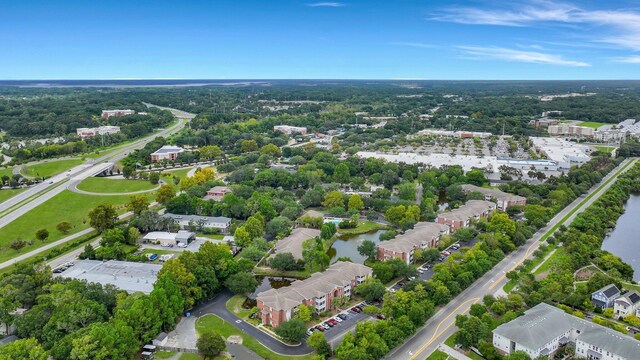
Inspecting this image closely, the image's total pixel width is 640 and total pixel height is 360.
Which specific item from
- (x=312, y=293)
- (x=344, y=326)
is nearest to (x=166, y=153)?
(x=312, y=293)

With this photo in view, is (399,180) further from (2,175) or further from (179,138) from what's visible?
(2,175)

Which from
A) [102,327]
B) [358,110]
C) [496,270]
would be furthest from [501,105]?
[102,327]

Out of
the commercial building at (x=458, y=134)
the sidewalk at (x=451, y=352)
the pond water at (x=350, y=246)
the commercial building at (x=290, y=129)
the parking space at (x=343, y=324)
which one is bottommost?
the pond water at (x=350, y=246)

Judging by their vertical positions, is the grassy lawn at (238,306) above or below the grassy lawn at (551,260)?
below

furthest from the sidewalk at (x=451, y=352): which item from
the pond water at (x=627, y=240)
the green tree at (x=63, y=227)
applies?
the green tree at (x=63, y=227)

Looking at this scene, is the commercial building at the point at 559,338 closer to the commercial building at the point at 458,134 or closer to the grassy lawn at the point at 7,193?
the grassy lawn at the point at 7,193

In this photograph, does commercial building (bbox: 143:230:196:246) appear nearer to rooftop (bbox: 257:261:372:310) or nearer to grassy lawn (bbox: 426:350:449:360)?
rooftop (bbox: 257:261:372:310)

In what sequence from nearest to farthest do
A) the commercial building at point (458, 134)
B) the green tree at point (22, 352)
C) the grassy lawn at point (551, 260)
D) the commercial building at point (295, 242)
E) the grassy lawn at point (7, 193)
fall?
the green tree at point (22, 352) → the grassy lawn at point (551, 260) → the commercial building at point (295, 242) → the grassy lawn at point (7, 193) → the commercial building at point (458, 134)
